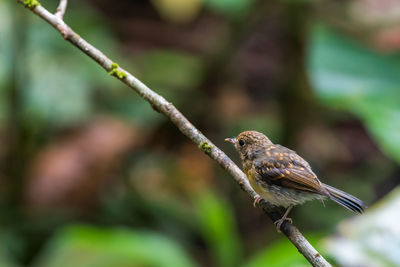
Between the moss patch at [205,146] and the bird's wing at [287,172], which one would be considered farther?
the bird's wing at [287,172]

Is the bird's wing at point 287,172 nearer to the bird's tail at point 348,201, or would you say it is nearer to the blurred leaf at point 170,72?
the bird's tail at point 348,201

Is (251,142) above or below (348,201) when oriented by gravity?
above

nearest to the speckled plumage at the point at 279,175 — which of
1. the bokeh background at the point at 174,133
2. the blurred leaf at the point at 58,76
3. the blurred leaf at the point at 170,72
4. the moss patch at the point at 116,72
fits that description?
the moss patch at the point at 116,72

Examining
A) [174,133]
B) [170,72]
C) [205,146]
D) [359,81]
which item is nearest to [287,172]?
[205,146]

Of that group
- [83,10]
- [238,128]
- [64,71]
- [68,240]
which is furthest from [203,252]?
[83,10]

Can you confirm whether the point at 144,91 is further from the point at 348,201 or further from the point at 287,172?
the point at 348,201

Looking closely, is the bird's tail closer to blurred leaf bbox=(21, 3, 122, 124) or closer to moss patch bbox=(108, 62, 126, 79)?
moss patch bbox=(108, 62, 126, 79)
